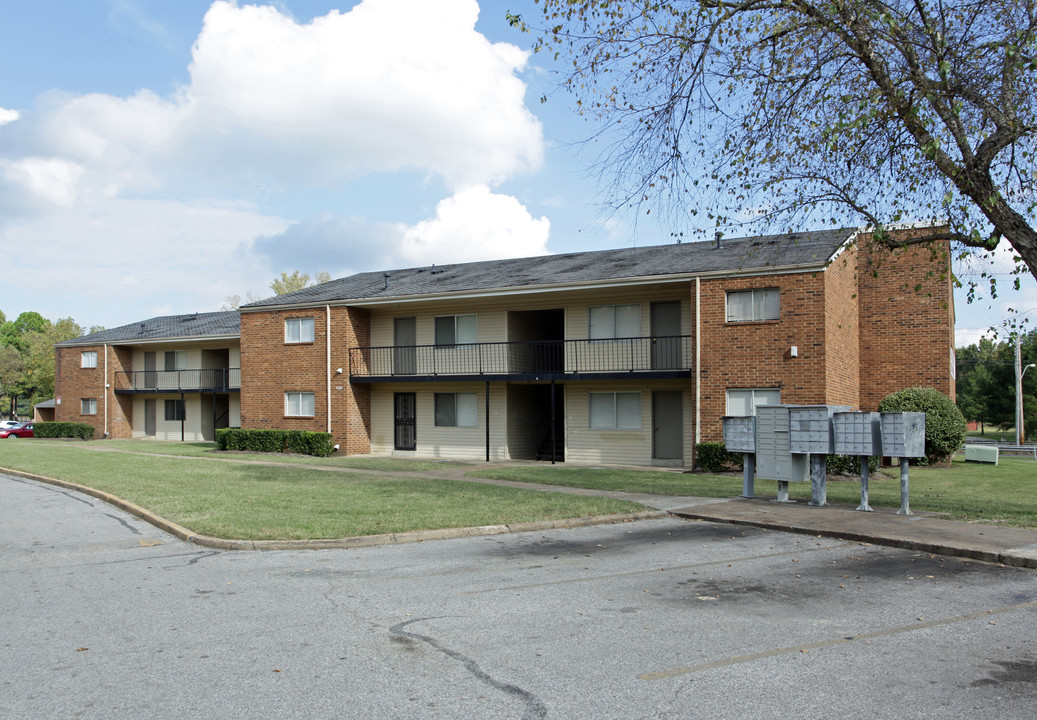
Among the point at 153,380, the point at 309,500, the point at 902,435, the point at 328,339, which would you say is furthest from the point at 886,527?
the point at 153,380

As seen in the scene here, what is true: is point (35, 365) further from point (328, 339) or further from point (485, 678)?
point (485, 678)

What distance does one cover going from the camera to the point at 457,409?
2645 cm

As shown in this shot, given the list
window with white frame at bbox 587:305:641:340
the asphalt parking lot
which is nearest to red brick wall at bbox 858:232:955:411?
window with white frame at bbox 587:305:641:340

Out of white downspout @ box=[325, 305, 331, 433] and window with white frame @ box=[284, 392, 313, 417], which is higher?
white downspout @ box=[325, 305, 331, 433]

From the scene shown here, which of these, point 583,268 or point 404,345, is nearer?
point 583,268

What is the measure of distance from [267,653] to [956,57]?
11.2m

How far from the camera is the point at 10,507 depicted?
42.5 feet

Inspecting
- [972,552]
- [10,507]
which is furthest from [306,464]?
[972,552]

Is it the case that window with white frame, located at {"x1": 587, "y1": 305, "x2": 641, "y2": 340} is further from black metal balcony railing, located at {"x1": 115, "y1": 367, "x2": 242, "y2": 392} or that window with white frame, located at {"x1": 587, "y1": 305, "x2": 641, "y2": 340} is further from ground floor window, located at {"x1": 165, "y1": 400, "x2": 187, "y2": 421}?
ground floor window, located at {"x1": 165, "y1": 400, "x2": 187, "y2": 421}

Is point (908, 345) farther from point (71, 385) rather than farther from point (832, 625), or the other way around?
point (71, 385)

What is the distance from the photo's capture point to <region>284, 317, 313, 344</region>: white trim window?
2741 centimetres

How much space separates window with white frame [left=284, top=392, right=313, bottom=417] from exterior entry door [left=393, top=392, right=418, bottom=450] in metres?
2.96

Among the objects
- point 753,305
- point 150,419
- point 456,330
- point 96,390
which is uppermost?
point 753,305

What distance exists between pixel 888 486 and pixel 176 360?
31.7 m
